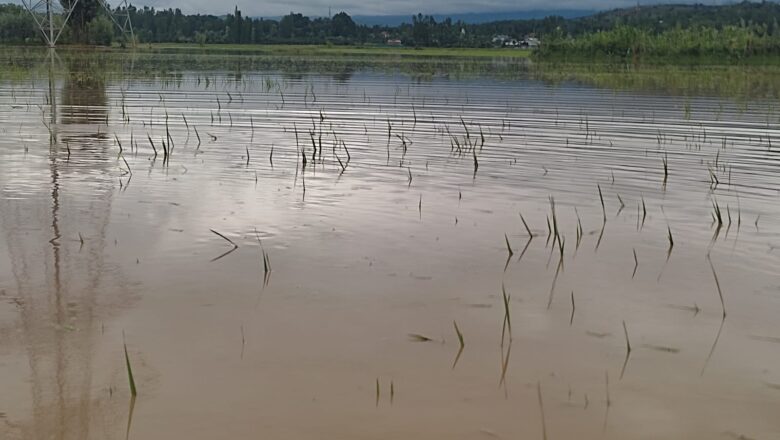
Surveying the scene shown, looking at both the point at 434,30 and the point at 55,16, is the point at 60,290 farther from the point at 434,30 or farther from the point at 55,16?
the point at 434,30

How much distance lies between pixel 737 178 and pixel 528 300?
580 cm

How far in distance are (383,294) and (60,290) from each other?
6.09ft

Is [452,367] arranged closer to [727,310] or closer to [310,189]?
[727,310]

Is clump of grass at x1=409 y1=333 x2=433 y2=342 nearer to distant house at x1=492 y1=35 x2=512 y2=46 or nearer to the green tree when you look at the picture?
distant house at x1=492 y1=35 x2=512 y2=46

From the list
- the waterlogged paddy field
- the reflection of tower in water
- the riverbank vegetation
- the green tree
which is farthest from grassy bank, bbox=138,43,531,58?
the reflection of tower in water

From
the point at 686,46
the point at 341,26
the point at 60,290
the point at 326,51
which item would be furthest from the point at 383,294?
the point at 341,26

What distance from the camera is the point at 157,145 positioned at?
38.1 feet

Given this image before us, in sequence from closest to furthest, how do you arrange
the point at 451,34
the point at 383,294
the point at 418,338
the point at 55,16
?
the point at 418,338
the point at 383,294
the point at 55,16
the point at 451,34

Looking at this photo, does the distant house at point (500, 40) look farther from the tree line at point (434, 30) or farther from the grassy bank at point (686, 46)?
the grassy bank at point (686, 46)

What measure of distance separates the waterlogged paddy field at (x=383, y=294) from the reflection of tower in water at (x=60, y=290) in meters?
0.02

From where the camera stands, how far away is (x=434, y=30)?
411ft

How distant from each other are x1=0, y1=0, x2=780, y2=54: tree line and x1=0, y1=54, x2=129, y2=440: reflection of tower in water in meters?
49.4

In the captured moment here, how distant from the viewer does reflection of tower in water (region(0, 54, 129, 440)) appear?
337 centimetres

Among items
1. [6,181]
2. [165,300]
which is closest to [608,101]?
[6,181]
